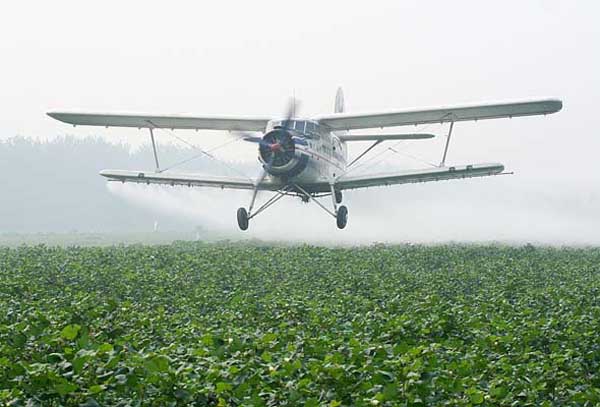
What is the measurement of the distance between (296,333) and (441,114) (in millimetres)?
17681

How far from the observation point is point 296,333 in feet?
33.0

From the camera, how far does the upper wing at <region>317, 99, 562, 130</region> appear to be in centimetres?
2472

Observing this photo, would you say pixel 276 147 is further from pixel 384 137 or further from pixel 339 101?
pixel 339 101

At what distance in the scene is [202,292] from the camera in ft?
51.0

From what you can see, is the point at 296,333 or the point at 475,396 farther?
the point at 296,333

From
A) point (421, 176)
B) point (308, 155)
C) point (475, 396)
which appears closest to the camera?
point (475, 396)

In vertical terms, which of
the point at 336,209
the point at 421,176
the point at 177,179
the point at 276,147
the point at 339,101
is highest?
the point at 339,101

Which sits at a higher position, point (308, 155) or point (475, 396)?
point (308, 155)

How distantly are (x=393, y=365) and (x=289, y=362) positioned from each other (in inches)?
36.2

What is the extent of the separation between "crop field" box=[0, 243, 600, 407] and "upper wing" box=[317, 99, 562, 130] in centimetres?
495

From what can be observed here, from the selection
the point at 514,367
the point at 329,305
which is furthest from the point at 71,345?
the point at 329,305

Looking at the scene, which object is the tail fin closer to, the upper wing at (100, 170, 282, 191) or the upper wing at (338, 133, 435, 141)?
the upper wing at (338, 133, 435, 141)

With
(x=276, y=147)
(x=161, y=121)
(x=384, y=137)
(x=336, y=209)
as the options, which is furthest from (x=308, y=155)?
(x=161, y=121)

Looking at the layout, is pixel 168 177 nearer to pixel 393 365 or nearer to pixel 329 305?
pixel 329 305
